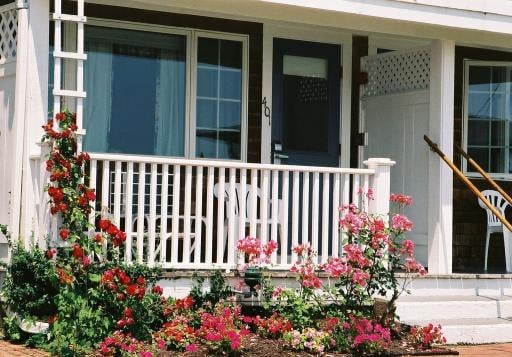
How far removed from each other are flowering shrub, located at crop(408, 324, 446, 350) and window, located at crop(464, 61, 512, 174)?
404 centimetres

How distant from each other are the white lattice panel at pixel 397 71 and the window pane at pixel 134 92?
237 cm

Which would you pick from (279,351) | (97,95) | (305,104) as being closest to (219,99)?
(305,104)

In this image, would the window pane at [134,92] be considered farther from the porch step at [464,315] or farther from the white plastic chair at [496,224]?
the white plastic chair at [496,224]

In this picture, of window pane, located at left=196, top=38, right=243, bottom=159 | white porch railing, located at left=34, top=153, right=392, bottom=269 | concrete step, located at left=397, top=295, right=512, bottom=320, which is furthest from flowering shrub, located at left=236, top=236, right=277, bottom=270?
window pane, located at left=196, top=38, right=243, bottom=159

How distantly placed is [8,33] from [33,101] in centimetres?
100

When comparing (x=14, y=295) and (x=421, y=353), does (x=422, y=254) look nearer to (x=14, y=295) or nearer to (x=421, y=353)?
(x=421, y=353)

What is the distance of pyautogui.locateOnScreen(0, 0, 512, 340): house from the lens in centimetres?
818

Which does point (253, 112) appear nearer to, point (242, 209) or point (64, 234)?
point (242, 209)

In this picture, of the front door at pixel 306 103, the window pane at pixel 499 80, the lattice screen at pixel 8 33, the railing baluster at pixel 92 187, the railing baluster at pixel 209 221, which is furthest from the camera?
the window pane at pixel 499 80

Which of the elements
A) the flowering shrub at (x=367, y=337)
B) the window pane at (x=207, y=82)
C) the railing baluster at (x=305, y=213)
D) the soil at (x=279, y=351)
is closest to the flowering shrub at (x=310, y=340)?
the soil at (x=279, y=351)

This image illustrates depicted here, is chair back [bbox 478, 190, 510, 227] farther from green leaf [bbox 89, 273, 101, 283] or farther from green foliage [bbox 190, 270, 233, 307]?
green leaf [bbox 89, 273, 101, 283]

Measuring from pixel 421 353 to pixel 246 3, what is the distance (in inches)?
140

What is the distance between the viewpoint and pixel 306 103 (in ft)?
36.3

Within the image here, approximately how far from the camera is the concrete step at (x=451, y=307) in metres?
8.78
